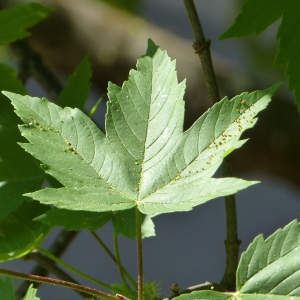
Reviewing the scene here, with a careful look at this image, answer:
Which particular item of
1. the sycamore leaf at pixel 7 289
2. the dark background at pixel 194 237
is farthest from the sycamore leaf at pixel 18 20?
the dark background at pixel 194 237

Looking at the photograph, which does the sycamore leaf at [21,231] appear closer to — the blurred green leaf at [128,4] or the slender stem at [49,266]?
the slender stem at [49,266]

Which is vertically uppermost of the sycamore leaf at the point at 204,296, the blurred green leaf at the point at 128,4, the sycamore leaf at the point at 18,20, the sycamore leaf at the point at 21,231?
the blurred green leaf at the point at 128,4

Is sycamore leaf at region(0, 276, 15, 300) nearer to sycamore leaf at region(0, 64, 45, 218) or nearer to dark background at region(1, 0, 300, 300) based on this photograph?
sycamore leaf at region(0, 64, 45, 218)

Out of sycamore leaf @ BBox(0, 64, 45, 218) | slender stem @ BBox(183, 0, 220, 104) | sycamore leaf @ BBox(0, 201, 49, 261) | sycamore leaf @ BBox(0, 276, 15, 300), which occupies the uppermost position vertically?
slender stem @ BBox(183, 0, 220, 104)

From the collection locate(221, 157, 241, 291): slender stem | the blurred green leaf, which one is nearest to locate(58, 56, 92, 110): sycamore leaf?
locate(221, 157, 241, 291): slender stem

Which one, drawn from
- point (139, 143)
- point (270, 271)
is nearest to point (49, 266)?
point (139, 143)

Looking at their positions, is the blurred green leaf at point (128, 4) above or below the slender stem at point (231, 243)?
above
